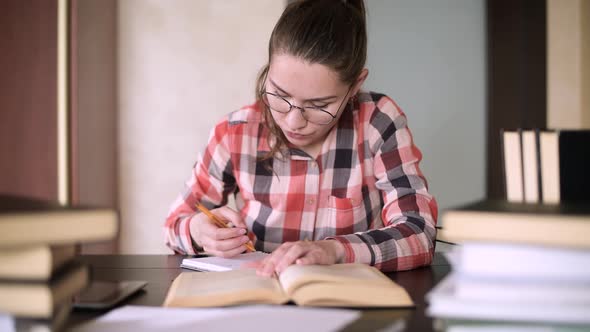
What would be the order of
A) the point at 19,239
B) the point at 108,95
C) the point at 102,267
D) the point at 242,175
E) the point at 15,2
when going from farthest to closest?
1. the point at 108,95
2. the point at 15,2
3. the point at 242,175
4. the point at 102,267
5. the point at 19,239

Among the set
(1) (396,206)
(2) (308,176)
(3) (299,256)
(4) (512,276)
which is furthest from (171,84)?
(4) (512,276)

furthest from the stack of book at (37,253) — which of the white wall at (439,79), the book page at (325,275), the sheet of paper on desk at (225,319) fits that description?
the white wall at (439,79)

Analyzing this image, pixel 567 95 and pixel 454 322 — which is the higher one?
pixel 567 95

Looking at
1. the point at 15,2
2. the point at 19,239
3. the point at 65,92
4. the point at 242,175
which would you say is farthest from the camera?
the point at 15,2

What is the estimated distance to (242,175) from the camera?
67.1 inches

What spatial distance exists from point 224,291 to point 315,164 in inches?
31.8

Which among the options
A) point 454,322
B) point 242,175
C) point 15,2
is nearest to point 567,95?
point 242,175

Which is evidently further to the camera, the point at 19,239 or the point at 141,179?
the point at 141,179

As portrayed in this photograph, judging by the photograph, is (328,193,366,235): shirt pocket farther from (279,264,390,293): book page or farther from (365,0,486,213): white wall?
(365,0,486,213): white wall

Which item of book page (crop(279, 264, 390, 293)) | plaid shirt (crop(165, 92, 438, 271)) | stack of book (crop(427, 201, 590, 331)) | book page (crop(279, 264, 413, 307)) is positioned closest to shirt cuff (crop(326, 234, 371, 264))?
book page (crop(279, 264, 390, 293))

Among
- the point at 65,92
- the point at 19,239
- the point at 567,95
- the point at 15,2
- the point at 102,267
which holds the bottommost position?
the point at 102,267

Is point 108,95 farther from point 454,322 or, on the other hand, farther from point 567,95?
point 454,322

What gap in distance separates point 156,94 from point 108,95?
22cm

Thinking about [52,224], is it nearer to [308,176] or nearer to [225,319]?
[225,319]
